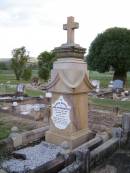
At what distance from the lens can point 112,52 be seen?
29344mm

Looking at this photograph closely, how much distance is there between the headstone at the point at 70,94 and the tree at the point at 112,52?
23.1m

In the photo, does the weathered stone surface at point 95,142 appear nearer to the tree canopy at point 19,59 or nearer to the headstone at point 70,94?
the headstone at point 70,94

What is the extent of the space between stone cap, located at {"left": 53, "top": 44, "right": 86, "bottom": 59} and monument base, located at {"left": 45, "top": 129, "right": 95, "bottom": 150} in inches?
75.4

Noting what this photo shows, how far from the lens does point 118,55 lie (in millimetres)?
29219

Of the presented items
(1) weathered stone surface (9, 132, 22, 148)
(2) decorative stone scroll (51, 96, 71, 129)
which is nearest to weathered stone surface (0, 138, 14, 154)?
(1) weathered stone surface (9, 132, 22, 148)

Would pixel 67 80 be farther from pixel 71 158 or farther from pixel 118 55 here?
pixel 118 55

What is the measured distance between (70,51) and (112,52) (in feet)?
77.3

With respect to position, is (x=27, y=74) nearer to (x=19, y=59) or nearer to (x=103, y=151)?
(x=19, y=59)

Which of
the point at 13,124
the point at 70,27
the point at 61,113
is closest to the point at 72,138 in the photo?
the point at 61,113

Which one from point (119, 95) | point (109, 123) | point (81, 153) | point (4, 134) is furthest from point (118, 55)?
point (81, 153)

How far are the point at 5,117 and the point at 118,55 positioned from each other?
2120 centimetres

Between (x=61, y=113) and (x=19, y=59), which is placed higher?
(x=19, y=59)

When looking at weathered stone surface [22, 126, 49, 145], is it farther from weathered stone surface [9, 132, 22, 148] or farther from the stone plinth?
the stone plinth

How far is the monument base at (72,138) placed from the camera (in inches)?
255
